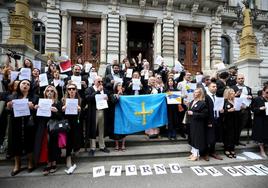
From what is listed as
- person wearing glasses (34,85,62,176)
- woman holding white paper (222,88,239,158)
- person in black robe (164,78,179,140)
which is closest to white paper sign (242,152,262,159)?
woman holding white paper (222,88,239,158)

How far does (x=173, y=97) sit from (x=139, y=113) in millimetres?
1254

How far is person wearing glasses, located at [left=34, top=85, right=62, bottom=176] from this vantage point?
447 centimetres

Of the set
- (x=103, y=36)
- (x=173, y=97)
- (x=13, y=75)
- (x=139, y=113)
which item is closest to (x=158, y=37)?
(x=103, y=36)

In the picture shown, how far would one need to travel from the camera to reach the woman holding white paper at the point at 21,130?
14.5 feet

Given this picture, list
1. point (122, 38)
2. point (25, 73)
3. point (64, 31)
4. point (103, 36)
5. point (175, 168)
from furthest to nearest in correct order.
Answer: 1. point (122, 38)
2. point (103, 36)
3. point (64, 31)
4. point (25, 73)
5. point (175, 168)

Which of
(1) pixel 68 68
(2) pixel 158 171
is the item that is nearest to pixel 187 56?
(1) pixel 68 68

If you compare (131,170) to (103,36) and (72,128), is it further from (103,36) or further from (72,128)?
(103,36)

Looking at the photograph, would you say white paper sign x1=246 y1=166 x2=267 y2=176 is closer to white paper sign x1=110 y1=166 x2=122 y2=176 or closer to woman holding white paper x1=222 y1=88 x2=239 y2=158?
woman holding white paper x1=222 y1=88 x2=239 y2=158

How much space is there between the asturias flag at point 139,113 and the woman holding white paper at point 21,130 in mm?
2311

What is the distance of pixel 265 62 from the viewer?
2438cm

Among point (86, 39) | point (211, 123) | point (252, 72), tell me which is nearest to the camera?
point (211, 123)

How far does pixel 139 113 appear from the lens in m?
6.24

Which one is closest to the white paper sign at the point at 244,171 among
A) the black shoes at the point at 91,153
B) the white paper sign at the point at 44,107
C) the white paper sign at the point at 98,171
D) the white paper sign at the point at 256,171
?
the white paper sign at the point at 256,171

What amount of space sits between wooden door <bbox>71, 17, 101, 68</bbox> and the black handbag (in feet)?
43.9
